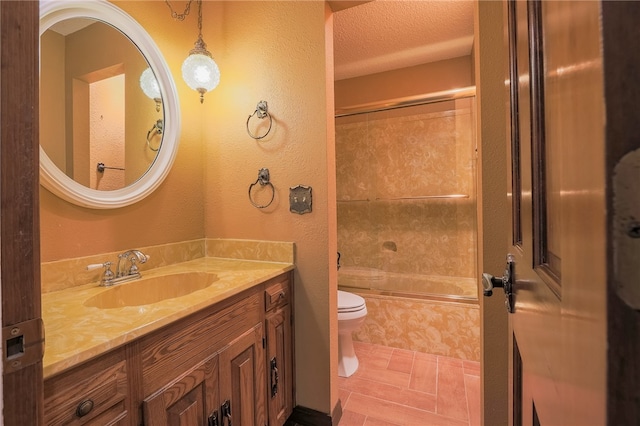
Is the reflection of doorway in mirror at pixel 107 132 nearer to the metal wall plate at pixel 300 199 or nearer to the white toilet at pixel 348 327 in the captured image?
the metal wall plate at pixel 300 199

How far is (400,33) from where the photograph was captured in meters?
2.16

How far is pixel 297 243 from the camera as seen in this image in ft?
4.91

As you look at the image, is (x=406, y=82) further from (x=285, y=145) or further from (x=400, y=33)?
(x=285, y=145)

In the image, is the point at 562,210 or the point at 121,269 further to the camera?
the point at 121,269

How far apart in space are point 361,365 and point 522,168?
193 cm

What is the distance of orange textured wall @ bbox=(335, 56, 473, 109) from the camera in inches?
96.6

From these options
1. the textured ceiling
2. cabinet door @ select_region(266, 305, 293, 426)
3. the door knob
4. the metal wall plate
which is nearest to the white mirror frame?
the metal wall plate

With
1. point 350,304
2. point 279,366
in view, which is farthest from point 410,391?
point 279,366

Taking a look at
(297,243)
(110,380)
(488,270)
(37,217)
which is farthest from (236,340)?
(488,270)

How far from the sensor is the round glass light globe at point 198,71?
1486mm

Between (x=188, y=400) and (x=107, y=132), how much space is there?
47.0 inches

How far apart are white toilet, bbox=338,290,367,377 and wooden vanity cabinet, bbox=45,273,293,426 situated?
53 centimetres

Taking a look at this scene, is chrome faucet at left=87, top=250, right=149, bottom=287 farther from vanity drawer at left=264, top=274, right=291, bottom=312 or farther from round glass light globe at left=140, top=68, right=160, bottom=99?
round glass light globe at left=140, top=68, right=160, bottom=99

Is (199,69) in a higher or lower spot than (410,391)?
higher
